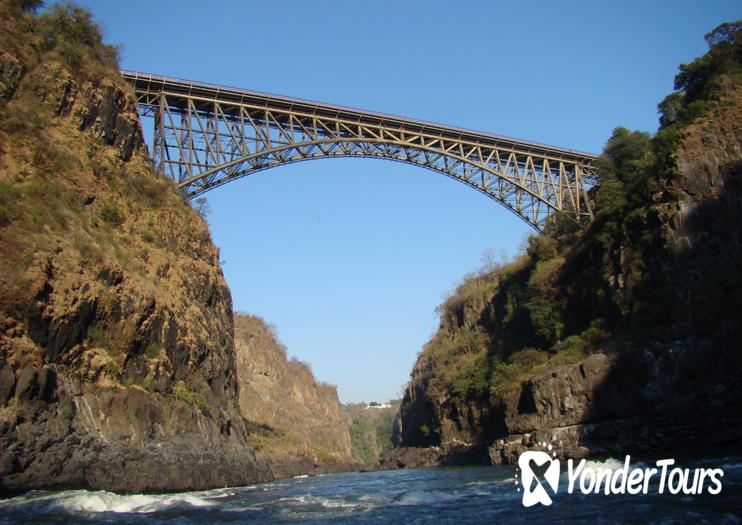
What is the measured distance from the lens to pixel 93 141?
25109 millimetres

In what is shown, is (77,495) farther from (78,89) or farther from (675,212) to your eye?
(675,212)

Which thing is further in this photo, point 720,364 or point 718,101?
point 718,101

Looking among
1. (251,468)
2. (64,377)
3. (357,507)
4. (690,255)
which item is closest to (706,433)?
(690,255)

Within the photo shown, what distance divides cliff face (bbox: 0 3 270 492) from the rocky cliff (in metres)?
15.4

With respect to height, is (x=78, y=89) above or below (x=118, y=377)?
above

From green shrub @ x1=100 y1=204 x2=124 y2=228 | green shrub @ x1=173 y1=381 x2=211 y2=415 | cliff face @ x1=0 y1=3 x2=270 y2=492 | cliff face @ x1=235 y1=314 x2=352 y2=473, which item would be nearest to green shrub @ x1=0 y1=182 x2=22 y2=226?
cliff face @ x1=0 y1=3 x2=270 y2=492

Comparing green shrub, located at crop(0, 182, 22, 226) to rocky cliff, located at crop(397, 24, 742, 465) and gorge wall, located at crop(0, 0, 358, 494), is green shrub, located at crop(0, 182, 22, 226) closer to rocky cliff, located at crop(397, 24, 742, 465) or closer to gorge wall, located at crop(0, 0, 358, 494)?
gorge wall, located at crop(0, 0, 358, 494)

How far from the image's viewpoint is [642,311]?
27312 mm

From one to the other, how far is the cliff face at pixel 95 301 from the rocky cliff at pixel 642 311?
50.5ft

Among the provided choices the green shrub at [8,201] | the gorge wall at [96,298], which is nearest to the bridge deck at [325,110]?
the gorge wall at [96,298]

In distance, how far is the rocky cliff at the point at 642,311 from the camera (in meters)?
22.4

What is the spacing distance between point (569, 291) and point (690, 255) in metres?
10.9

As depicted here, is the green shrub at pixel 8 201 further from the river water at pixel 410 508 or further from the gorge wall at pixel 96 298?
the river water at pixel 410 508

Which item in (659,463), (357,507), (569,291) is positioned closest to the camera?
(357,507)
